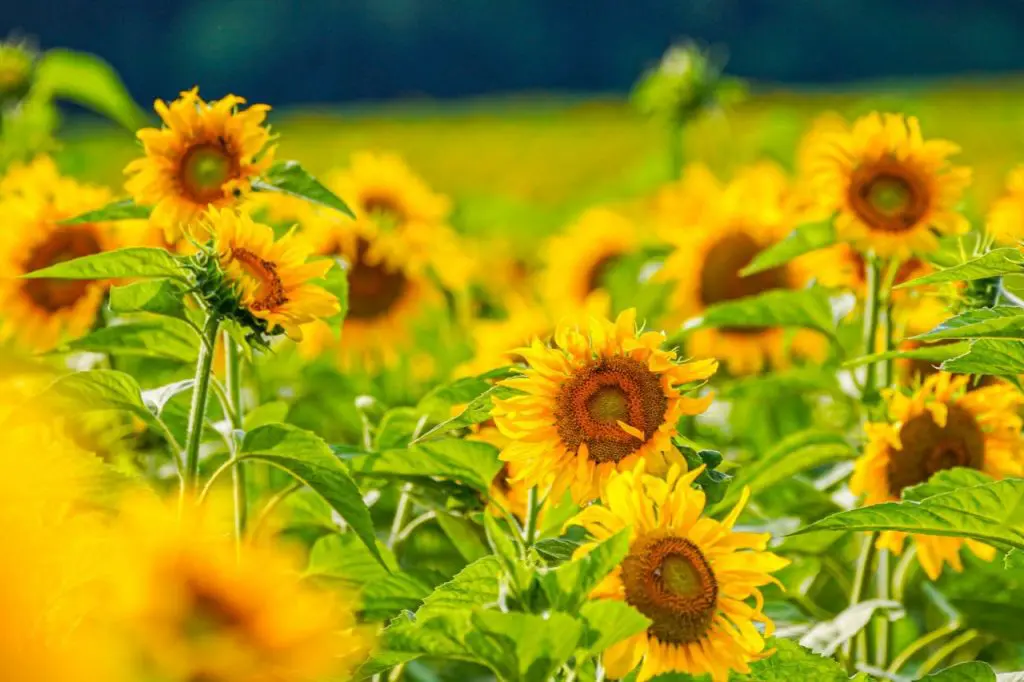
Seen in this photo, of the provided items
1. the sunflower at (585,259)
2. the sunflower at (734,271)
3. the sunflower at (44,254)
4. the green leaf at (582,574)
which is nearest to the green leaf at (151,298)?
the green leaf at (582,574)

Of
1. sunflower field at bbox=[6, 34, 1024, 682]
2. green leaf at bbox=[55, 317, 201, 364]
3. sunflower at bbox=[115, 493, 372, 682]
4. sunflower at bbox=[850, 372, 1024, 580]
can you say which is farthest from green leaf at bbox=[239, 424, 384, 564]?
sunflower at bbox=[850, 372, 1024, 580]

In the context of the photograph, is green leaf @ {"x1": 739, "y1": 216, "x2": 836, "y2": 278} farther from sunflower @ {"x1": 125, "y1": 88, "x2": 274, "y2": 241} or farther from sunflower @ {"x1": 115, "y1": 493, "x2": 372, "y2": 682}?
sunflower @ {"x1": 115, "y1": 493, "x2": 372, "y2": 682}

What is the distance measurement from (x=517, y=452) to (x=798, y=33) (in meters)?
8.61

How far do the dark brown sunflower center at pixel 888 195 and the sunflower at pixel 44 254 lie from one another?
32.8 inches

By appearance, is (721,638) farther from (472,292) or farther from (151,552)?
(472,292)

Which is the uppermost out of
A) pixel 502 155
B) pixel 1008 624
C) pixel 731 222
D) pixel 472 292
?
pixel 502 155

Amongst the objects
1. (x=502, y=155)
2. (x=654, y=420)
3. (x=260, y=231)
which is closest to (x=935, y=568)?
(x=654, y=420)

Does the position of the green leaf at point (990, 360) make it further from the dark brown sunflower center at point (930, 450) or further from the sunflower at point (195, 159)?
the sunflower at point (195, 159)

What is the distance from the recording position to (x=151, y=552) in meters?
Result: 0.52

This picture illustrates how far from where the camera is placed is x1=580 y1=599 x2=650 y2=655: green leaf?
775 mm

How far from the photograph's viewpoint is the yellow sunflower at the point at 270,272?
1.00 metres

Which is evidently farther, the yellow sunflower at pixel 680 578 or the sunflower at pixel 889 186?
the sunflower at pixel 889 186

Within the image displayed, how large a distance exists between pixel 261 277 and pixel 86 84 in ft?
3.69

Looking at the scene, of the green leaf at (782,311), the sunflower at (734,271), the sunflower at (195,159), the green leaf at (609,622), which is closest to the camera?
the green leaf at (609,622)
